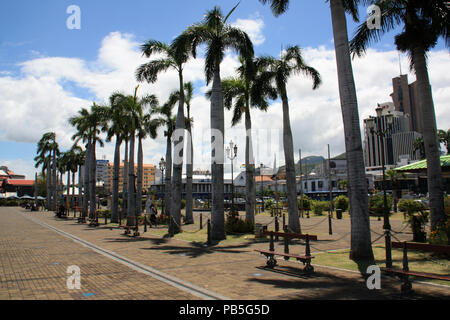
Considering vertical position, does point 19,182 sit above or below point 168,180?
above

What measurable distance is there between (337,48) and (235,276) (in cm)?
758

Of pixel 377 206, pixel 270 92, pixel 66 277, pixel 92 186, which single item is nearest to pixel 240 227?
pixel 270 92

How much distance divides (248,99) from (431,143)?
36.9ft

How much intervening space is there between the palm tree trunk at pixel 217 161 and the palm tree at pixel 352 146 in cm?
681

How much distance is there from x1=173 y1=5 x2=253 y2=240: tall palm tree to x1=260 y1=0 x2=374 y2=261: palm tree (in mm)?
6431

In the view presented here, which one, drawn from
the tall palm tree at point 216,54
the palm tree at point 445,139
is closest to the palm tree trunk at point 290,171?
the tall palm tree at point 216,54

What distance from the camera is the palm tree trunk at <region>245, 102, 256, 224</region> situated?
19.2 meters

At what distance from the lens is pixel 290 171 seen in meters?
16.8

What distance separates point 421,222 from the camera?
1248 centimetres

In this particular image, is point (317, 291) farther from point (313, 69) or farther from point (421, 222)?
point (313, 69)

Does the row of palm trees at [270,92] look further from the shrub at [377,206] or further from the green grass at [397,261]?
the shrub at [377,206]

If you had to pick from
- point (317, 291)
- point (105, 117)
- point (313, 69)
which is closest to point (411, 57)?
point (313, 69)

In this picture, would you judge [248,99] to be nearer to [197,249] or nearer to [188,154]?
[188,154]

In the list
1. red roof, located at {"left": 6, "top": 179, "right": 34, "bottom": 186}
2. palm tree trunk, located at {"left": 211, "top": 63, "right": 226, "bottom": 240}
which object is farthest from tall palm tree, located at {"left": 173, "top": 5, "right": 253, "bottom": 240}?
red roof, located at {"left": 6, "top": 179, "right": 34, "bottom": 186}
